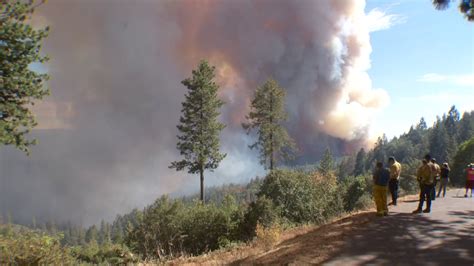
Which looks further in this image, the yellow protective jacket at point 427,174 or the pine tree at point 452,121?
the pine tree at point 452,121

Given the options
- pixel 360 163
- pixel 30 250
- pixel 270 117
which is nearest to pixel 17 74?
pixel 30 250

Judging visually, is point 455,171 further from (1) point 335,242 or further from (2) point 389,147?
(2) point 389,147

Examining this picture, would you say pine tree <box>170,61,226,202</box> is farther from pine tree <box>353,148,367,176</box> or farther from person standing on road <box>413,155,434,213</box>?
pine tree <box>353,148,367,176</box>

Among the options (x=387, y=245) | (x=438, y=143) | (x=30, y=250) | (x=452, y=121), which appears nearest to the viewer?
(x=30, y=250)

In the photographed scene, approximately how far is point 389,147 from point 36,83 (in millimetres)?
185586

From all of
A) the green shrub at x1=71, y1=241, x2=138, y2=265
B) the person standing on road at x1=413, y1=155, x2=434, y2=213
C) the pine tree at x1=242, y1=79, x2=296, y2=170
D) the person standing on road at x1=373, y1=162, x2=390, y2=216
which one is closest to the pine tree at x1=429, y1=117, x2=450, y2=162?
the pine tree at x1=242, y1=79, x2=296, y2=170

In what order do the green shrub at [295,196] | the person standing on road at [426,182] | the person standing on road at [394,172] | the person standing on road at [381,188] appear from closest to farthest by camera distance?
the person standing on road at [381,188] → the person standing on road at [426,182] → the person standing on road at [394,172] → the green shrub at [295,196]

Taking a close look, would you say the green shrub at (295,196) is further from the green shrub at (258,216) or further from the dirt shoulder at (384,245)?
the dirt shoulder at (384,245)

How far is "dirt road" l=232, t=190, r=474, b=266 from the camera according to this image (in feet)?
28.3

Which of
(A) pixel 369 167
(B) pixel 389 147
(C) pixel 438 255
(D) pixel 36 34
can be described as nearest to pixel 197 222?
(D) pixel 36 34

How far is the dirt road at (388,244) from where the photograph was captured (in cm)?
863

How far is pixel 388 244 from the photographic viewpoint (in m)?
9.80

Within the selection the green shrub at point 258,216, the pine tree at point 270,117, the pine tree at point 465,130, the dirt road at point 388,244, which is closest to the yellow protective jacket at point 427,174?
the dirt road at point 388,244

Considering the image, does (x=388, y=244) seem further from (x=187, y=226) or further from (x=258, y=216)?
(x=187, y=226)
